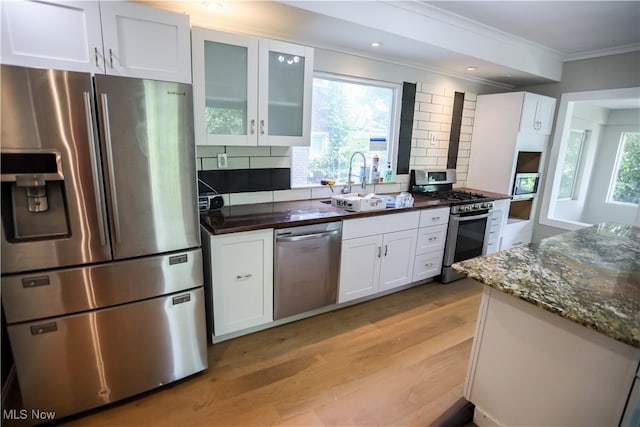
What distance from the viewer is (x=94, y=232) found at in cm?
153

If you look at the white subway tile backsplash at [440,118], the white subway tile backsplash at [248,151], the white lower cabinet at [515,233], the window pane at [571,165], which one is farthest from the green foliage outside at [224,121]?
the window pane at [571,165]

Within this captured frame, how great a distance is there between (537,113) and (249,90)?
348 centimetres

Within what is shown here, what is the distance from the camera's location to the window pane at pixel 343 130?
302 centimetres

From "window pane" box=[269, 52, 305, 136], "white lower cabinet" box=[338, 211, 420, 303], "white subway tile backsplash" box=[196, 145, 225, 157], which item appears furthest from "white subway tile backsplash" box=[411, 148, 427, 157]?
"white subway tile backsplash" box=[196, 145, 225, 157]

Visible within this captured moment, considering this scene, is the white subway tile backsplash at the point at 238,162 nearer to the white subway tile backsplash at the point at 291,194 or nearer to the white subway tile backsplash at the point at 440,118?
the white subway tile backsplash at the point at 291,194

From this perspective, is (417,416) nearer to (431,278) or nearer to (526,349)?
(526,349)

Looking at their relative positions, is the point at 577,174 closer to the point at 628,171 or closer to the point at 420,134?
the point at 628,171

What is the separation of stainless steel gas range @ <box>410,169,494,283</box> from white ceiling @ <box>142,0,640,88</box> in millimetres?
1296

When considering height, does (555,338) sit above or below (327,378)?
above

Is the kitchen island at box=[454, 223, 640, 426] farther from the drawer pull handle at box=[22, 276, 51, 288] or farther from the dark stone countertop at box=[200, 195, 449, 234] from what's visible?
the drawer pull handle at box=[22, 276, 51, 288]

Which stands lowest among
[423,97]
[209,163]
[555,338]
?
[555,338]

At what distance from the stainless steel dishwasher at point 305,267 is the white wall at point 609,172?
224 inches

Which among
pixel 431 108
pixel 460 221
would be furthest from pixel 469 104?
pixel 460 221

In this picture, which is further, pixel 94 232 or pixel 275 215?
pixel 275 215
